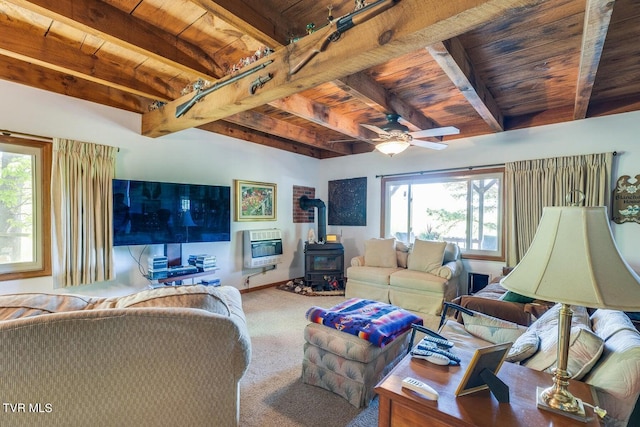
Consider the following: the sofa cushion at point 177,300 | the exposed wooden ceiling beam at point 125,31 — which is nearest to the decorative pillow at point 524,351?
the sofa cushion at point 177,300

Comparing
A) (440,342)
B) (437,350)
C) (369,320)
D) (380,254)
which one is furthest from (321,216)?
(437,350)

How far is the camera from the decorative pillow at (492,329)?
6.41 feet

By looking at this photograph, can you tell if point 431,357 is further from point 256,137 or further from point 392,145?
point 256,137

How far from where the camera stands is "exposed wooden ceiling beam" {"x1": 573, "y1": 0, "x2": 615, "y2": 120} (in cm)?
142

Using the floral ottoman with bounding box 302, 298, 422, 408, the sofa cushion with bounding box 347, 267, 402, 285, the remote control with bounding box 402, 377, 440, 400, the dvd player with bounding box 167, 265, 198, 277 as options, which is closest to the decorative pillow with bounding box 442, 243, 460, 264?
the sofa cushion with bounding box 347, 267, 402, 285

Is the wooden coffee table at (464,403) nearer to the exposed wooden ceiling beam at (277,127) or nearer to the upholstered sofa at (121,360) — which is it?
the upholstered sofa at (121,360)

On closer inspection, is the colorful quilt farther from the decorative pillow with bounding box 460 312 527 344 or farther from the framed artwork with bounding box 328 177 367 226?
the framed artwork with bounding box 328 177 367 226

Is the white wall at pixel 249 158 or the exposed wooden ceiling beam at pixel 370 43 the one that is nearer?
the exposed wooden ceiling beam at pixel 370 43

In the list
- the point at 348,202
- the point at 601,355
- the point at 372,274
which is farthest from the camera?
the point at 348,202

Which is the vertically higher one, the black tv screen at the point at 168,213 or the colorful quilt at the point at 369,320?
the black tv screen at the point at 168,213

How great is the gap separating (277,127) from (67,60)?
2.35m

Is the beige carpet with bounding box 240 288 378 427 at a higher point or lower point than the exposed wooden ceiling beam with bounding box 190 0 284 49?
→ lower

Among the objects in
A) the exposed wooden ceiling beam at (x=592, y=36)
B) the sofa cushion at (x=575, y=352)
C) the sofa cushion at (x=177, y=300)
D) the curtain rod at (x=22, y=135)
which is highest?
the exposed wooden ceiling beam at (x=592, y=36)

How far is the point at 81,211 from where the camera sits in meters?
3.08
